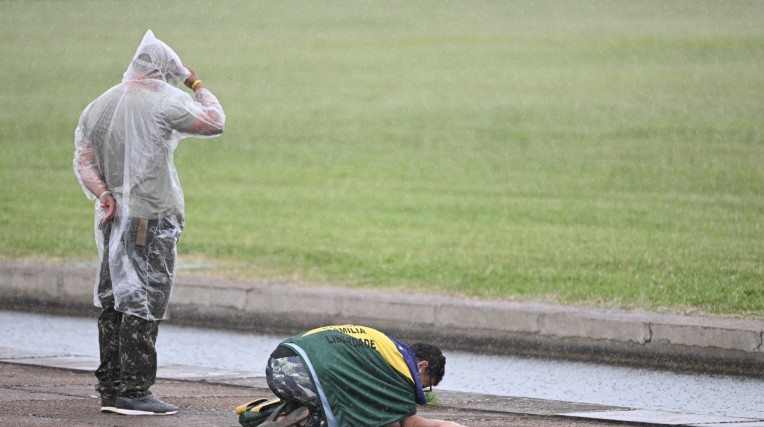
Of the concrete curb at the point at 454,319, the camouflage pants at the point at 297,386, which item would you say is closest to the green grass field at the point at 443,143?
the concrete curb at the point at 454,319

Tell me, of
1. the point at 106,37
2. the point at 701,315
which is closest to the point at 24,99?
the point at 106,37

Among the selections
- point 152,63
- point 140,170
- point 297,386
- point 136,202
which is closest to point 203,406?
point 136,202

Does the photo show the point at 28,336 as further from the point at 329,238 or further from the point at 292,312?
the point at 329,238

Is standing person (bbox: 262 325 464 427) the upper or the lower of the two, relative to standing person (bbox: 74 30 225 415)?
lower

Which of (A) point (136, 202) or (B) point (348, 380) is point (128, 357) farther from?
(B) point (348, 380)

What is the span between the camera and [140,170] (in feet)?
21.6

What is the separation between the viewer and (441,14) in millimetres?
33969

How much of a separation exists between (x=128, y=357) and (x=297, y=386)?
118cm

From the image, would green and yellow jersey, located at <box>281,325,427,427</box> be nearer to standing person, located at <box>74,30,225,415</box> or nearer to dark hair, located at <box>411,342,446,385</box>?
dark hair, located at <box>411,342,446,385</box>

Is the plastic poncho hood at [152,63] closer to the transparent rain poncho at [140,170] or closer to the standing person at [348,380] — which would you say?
the transparent rain poncho at [140,170]

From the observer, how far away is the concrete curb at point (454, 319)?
30.9 feet

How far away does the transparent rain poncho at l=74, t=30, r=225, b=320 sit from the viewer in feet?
21.5

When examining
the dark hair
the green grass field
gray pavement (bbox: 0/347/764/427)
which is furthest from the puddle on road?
the dark hair

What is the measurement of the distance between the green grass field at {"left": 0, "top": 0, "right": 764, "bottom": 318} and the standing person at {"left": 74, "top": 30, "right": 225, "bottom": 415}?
207 inches
